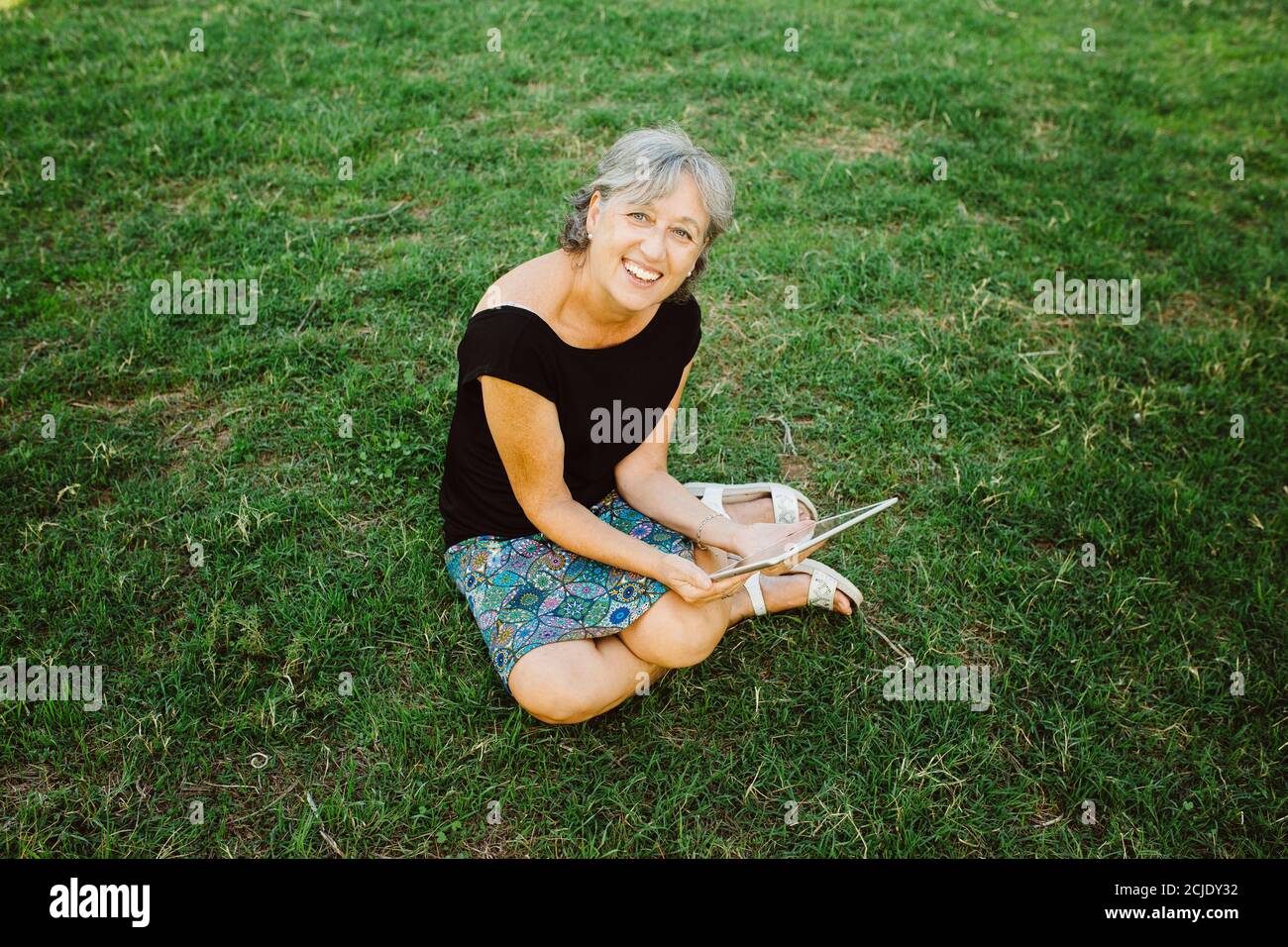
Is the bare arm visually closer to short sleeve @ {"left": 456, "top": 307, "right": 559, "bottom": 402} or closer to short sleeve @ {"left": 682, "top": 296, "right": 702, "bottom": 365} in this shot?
short sleeve @ {"left": 456, "top": 307, "right": 559, "bottom": 402}

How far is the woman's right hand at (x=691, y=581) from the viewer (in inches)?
113

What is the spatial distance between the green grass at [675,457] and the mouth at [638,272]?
135 cm

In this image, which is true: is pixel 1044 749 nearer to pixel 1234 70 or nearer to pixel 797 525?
pixel 797 525

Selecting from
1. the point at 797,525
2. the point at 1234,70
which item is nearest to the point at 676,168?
the point at 797,525

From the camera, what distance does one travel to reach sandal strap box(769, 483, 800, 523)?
3.53 m

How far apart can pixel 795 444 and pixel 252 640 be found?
2531 millimetres

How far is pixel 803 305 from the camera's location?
493 cm

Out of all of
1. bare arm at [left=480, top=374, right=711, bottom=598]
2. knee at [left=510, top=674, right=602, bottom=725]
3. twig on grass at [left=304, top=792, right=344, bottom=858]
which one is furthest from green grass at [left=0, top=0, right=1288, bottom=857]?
bare arm at [left=480, top=374, right=711, bottom=598]

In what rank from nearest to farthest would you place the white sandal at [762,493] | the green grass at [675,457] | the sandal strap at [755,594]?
the green grass at [675,457]
the sandal strap at [755,594]
the white sandal at [762,493]

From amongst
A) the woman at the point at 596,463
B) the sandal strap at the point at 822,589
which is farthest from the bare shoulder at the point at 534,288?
the sandal strap at the point at 822,589

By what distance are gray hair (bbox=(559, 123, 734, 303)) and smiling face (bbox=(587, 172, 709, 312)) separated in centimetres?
3

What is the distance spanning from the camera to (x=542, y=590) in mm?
3061

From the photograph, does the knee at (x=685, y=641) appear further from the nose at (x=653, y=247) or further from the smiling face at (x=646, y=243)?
the nose at (x=653, y=247)

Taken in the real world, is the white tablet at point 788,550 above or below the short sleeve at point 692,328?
below
